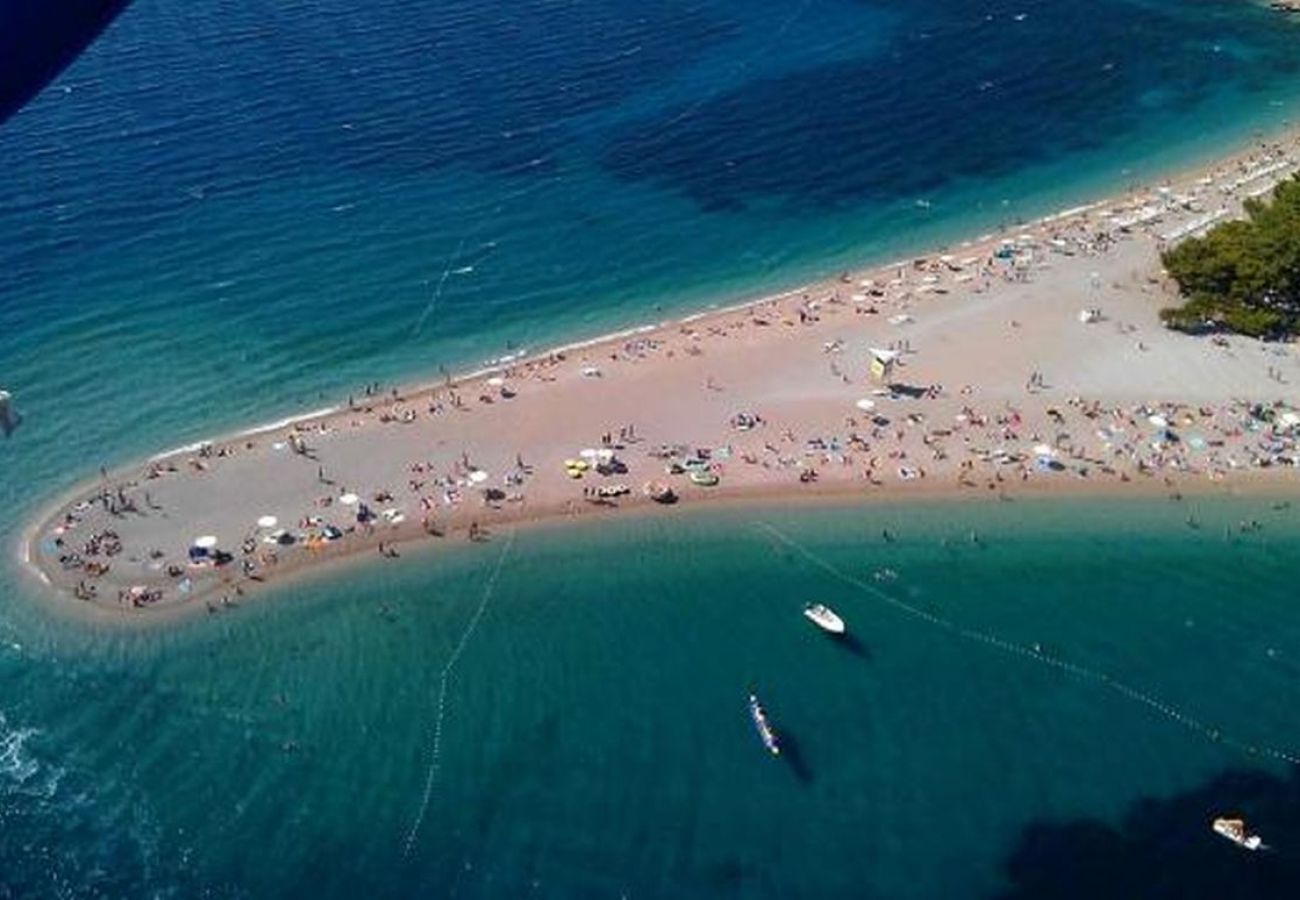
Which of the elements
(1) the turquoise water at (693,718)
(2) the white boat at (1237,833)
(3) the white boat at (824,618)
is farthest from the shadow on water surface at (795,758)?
(2) the white boat at (1237,833)

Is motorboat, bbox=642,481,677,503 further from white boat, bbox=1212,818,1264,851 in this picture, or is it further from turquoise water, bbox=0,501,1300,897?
white boat, bbox=1212,818,1264,851

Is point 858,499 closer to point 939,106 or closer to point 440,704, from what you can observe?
point 440,704

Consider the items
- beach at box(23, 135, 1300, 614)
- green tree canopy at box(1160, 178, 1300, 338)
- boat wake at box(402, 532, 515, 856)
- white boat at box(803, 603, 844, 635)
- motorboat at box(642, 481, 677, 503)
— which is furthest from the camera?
green tree canopy at box(1160, 178, 1300, 338)

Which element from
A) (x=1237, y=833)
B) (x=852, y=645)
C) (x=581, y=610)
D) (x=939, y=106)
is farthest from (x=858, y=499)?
(x=939, y=106)

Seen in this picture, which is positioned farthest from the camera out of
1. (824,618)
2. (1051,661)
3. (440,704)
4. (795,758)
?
(824,618)

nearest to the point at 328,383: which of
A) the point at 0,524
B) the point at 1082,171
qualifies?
the point at 0,524

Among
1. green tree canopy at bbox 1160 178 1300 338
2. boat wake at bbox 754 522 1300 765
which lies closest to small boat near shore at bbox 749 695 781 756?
boat wake at bbox 754 522 1300 765
